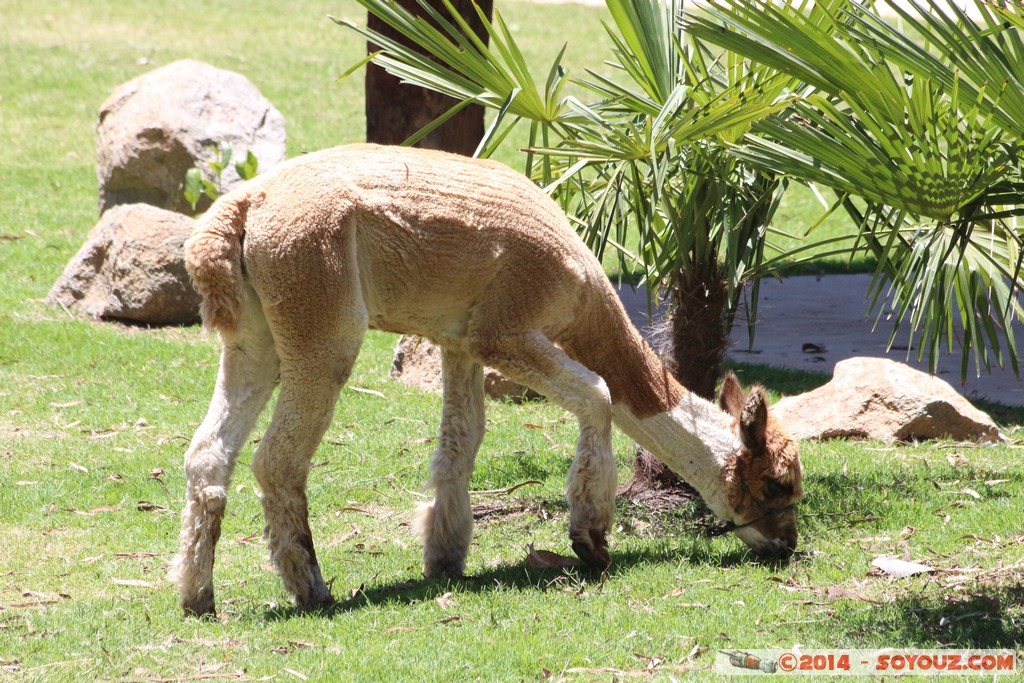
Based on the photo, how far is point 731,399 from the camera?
627 cm

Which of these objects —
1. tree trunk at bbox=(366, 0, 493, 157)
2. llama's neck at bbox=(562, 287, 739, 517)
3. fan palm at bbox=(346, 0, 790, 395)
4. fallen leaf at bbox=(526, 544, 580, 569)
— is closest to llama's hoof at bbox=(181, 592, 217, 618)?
fallen leaf at bbox=(526, 544, 580, 569)

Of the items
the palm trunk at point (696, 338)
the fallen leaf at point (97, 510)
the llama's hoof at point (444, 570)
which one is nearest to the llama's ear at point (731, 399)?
the palm trunk at point (696, 338)

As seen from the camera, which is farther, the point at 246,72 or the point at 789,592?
the point at 246,72

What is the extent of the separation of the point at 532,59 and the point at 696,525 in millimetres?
16259

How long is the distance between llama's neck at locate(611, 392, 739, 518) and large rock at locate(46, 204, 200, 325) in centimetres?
581

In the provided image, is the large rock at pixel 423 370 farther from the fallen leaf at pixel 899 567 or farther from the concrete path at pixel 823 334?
the fallen leaf at pixel 899 567

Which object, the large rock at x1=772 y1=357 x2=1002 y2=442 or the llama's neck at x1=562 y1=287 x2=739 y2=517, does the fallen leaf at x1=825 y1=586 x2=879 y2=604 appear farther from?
the large rock at x1=772 y1=357 x2=1002 y2=442

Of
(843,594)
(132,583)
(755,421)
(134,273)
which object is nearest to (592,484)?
(755,421)

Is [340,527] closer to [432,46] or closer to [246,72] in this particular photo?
[432,46]

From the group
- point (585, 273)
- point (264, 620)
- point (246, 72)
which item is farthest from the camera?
point (246, 72)

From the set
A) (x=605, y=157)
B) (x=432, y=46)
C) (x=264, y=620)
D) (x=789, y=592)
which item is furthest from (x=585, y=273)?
(x=264, y=620)

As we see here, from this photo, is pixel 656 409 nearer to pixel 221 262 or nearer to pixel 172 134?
pixel 221 262

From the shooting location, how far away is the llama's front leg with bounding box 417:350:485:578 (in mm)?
5961

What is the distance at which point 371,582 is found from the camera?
19.4 feet
